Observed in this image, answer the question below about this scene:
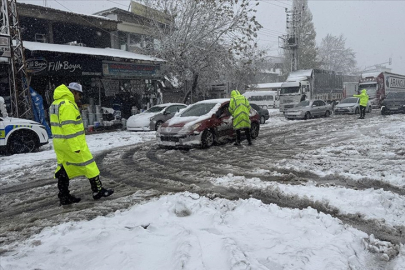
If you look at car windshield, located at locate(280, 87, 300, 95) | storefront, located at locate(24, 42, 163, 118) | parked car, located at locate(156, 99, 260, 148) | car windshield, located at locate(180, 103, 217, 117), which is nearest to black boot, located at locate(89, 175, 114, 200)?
parked car, located at locate(156, 99, 260, 148)

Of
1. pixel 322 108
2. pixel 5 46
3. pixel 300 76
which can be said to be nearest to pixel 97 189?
pixel 5 46

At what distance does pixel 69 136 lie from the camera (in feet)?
14.9

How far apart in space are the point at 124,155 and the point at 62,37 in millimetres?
15126

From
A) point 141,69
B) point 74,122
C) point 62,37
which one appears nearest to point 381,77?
point 141,69

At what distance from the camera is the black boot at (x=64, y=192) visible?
15.7ft

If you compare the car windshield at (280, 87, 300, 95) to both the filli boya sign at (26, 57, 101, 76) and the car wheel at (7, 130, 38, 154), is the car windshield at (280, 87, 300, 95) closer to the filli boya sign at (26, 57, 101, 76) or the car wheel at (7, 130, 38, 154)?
the filli boya sign at (26, 57, 101, 76)

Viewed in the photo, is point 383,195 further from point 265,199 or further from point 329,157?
point 329,157

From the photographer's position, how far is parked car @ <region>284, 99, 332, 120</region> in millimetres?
21500

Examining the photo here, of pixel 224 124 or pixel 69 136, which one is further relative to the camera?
pixel 224 124

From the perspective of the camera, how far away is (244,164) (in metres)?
7.43

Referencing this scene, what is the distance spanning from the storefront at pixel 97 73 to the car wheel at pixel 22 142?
4836 mm

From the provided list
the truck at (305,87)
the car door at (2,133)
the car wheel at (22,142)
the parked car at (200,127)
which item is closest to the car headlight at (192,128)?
the parked car at (200,127)

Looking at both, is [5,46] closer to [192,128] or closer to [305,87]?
[192,128]

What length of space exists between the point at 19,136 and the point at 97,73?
7785 mm
